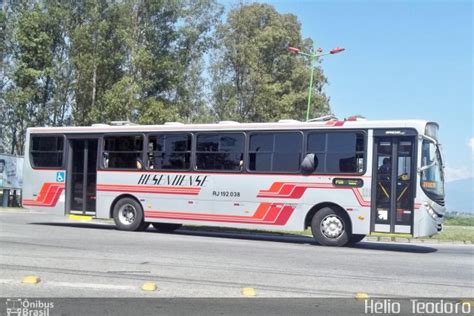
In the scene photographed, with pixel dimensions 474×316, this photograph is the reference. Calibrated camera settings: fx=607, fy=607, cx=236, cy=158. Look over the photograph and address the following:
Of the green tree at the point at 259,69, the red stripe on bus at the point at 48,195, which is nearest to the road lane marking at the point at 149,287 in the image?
the red stripe on bus at the point at 48,195

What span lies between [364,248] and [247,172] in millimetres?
3672

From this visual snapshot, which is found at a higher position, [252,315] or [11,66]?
[11,66]

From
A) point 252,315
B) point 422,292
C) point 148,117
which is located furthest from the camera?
point 148,117

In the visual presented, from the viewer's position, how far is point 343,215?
50.1 feet

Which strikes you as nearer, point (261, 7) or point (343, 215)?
point (343, 215)

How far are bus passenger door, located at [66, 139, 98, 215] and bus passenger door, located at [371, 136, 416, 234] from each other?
28.6 ft

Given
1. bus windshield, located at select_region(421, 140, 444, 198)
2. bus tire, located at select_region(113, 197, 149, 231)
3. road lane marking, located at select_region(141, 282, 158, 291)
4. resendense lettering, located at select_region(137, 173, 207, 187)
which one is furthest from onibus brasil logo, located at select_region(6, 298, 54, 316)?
bus tire, located at select_region(113, 197, 149, 231)

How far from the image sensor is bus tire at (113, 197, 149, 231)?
1803 cm

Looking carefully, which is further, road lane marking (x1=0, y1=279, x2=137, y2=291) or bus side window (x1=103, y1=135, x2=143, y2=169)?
bus side window (x1=103, y1=135, x2=143, y2=169)

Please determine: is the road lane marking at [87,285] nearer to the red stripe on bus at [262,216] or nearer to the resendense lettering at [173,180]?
the red stripe on bus at [262,216]

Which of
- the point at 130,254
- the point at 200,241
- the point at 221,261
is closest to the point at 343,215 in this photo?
the point at 200,241

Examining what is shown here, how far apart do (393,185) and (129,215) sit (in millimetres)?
7975

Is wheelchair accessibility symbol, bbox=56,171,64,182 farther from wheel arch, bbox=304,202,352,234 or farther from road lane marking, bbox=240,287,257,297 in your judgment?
road lane marking, bbox=240,287,257,297

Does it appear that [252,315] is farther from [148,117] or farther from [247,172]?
[148,117]
